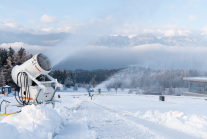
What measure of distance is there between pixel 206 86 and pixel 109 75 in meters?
102

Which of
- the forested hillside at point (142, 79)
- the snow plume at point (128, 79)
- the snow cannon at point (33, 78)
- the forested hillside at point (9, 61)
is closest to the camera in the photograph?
the snow cannon at point (33, 78)

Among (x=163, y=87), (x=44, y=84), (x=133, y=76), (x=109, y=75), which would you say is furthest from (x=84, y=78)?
(x=44, y=84)

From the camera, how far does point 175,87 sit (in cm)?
10569

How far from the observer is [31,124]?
217 inches

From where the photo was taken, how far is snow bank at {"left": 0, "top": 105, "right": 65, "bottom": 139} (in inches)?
176

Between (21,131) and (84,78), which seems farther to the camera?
(84,78)

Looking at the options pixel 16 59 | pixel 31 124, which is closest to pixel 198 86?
pixel 31 124

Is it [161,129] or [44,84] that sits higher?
[44,84]

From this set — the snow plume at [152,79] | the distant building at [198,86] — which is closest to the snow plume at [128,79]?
the snow plume at [152,79]

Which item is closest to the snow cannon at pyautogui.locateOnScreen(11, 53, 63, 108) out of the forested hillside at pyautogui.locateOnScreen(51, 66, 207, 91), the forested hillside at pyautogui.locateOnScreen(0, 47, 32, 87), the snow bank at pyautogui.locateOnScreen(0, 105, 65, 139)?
the snow bank at pyautogui.locateOnScreen(0, 105, 65, 139)

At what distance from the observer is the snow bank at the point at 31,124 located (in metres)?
4.48

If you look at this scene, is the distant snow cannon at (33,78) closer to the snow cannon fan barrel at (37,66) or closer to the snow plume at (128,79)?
the snow cannon fan barrel at (37,66)

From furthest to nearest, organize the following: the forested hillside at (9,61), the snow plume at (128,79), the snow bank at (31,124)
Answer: the snow plume at (128,79)
the forested hillside at (9,61)
the snow bank at (31,124)

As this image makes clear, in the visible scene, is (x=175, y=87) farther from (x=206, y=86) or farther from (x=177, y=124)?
(x=177, y=124)
